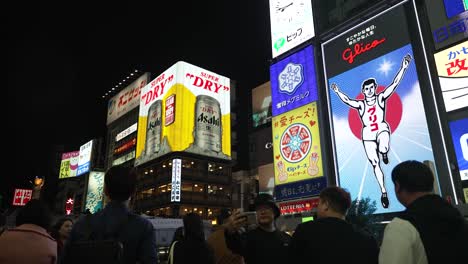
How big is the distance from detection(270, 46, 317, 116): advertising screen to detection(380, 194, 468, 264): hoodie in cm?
1631

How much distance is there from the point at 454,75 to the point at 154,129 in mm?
42015

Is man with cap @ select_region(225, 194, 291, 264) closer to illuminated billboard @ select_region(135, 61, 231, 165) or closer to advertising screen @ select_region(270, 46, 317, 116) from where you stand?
advertising screen @ select_region(270, 46, 317, 116)

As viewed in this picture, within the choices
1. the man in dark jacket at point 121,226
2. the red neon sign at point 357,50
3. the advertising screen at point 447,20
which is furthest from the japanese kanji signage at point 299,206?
the man in dark jacket at point 121,226

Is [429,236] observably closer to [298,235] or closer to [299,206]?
[298,235]

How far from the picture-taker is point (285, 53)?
69.7ft

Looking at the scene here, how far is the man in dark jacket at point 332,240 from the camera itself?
2613mm

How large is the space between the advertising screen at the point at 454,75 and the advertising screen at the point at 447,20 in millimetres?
420

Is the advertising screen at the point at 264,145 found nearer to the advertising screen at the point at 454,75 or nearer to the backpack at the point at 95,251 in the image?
the advertising screen at the point at 454,75

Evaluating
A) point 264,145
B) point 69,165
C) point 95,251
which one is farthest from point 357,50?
point 69,165

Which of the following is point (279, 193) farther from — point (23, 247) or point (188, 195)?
point (188, 195)

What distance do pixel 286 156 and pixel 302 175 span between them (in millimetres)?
1632

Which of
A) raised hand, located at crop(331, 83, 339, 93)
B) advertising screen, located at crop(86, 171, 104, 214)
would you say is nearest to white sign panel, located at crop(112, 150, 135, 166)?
advertising screen, located at crop(86, 171, 104, 214)

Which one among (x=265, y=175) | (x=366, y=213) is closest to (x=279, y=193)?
(x=366, y=213)

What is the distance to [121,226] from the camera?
244 cm
